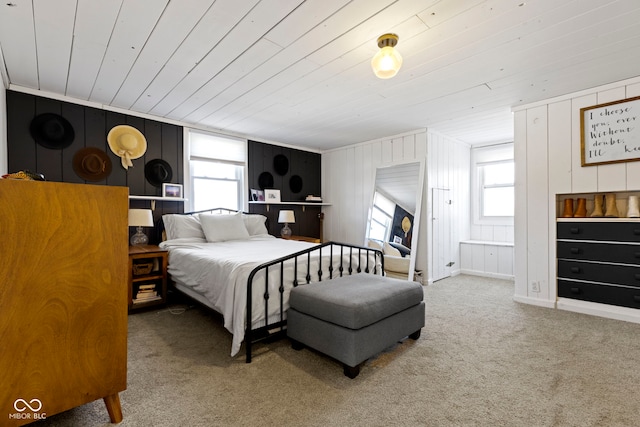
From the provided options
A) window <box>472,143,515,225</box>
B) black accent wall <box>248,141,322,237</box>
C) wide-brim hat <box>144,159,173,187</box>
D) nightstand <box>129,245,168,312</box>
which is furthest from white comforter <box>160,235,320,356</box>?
window <box>472,143,515,225</box>

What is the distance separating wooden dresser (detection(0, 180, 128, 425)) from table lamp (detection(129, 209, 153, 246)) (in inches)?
86.9

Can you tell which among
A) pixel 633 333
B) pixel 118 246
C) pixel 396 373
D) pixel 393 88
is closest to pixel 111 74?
pixel 118 246

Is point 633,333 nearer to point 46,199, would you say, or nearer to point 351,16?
point 351,16

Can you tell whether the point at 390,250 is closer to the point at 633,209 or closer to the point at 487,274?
the point at 487,274

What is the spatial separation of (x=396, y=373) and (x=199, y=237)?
2.79 meters

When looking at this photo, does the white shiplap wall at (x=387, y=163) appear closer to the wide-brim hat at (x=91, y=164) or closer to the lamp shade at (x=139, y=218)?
the lamp shade at (x=139, y=218)

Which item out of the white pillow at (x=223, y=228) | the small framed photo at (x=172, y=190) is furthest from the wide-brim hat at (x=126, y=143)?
the white pillow at (x=223, y=228)

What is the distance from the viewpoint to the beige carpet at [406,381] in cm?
152

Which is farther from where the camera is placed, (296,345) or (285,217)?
(285,217)

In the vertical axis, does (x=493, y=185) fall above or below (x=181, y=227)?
above

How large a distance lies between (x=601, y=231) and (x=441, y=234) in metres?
1.92

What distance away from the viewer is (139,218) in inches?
131

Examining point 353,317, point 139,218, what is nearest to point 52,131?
point 139,218

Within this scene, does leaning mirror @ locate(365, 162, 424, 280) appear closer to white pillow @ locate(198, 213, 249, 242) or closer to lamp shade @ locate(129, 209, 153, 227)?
white pillow @ locate(198, 213, 249, 242)
